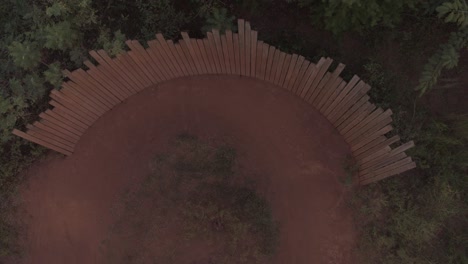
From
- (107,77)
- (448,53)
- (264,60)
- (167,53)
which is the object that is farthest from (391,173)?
(107,77)

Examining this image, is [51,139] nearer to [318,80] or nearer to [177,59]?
[177,59]

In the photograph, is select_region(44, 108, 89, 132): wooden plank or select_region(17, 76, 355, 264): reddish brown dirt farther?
select_region(17, 76, 355, 264): reddish brown dirt

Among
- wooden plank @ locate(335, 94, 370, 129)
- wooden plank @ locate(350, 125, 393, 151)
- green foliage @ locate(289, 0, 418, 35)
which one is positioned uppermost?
green foliage @ locate(289, 0, 418, 35)

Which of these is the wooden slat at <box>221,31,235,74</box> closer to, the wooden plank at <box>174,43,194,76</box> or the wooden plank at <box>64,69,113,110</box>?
the wooden plank at <box>174,43,194,76</box>

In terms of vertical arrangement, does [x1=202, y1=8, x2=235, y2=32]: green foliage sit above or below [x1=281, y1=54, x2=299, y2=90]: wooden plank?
above

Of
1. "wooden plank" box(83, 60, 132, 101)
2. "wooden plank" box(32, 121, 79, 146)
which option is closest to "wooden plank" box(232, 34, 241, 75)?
"wooden plank" box(83, 60, 132, 101)

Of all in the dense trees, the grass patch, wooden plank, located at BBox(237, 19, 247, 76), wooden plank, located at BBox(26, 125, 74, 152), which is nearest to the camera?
wooden plank, located at BBox(237, 19, 247, 76)

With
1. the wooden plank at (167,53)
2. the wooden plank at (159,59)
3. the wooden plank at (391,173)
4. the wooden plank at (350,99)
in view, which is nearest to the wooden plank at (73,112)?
the wooden plank at (159,59)

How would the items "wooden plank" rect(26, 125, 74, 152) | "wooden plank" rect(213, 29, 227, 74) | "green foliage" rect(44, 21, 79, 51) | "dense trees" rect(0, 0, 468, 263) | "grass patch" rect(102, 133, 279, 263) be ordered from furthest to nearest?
"grass patch" rect(102, 133, 279, 263), "dense trees" rect(0, 0, 468, 263), "wooden plank" rect(26, 125, 74, 152), "green foliage" rect(44, 21, 79, 51), "wooden plank" rect(213, 29, 227, 74)
